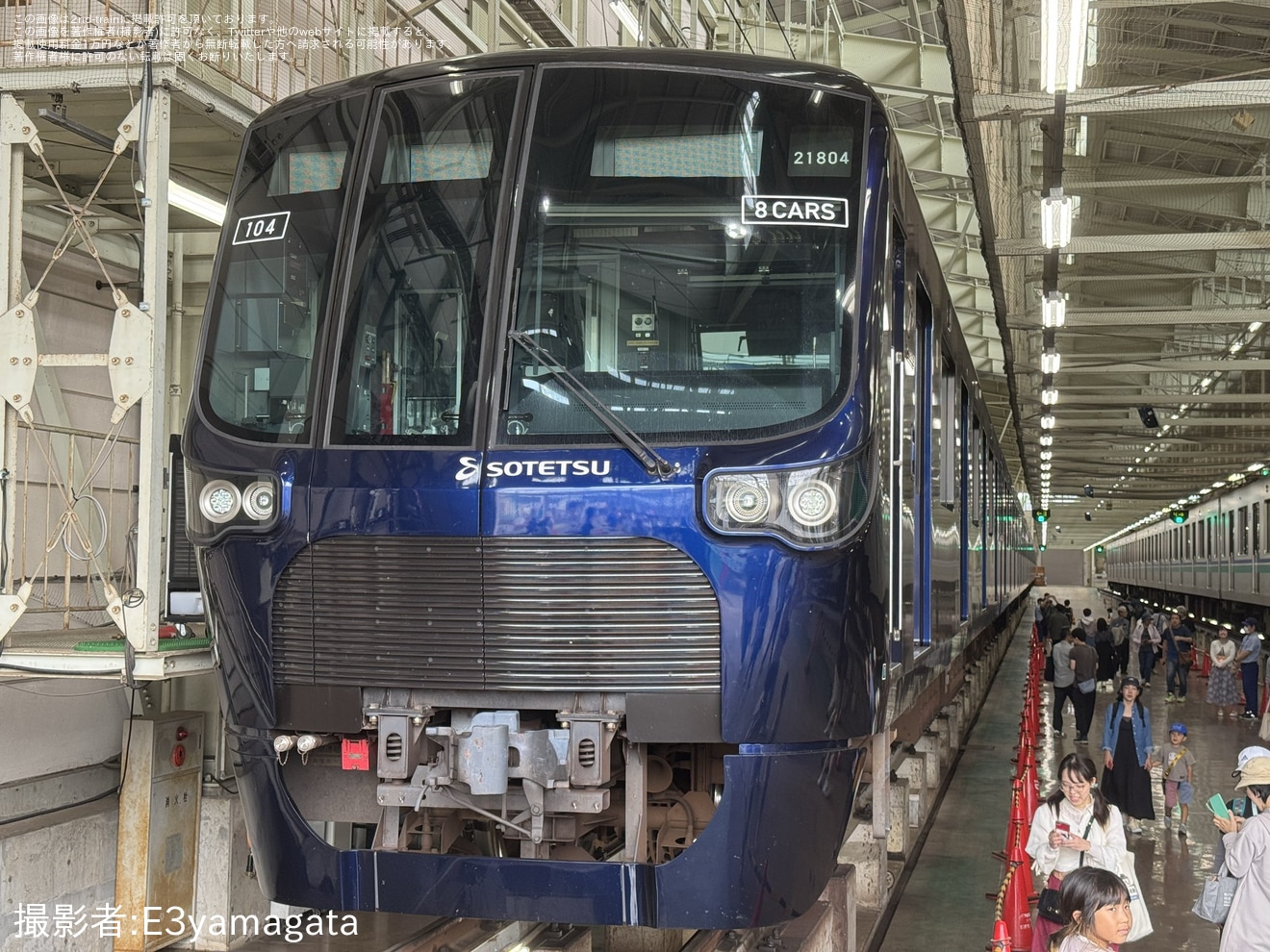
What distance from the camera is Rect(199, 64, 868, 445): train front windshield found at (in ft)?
15.0

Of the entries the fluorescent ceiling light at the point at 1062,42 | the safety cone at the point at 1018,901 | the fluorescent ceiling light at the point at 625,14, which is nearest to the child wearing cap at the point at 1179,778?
the safety cone at the point at 1018,901

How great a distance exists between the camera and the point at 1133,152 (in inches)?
724

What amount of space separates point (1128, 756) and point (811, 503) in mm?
7358

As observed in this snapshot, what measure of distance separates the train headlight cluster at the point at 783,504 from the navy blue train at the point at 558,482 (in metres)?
0.01

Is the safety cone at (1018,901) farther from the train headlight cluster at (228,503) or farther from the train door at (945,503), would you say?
the train headlight cluster at (228,503)

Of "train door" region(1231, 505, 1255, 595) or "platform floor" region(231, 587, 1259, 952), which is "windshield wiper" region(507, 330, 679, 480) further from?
"train door" region(1231, 505, 1255, 595)

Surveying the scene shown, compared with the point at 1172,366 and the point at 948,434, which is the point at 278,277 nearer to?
the point at 948,434

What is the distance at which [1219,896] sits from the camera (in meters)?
5.82

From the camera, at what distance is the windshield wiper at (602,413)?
4336mm

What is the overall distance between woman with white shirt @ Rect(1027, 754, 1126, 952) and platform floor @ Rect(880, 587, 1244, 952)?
2.49 m

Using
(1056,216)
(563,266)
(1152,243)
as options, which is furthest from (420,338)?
(1152,243)

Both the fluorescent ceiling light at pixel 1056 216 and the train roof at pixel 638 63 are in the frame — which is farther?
the fluorescent ceiling light at pixel 1056 216

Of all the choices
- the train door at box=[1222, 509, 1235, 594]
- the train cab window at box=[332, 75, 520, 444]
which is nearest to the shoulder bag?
the train cab window at box=[332, 75, 520, 444]

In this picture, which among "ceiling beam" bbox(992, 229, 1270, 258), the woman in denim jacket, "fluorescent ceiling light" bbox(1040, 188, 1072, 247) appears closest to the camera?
the woman in denim jacket
